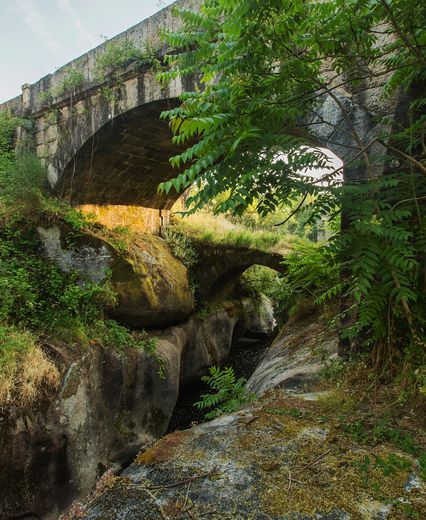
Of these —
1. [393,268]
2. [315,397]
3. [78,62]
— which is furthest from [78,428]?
[78,62]

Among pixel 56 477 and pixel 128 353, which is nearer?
pixel 56 477

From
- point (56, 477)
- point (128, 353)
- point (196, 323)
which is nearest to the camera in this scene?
point (56, 477)

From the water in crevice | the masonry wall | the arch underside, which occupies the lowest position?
the water in crevice

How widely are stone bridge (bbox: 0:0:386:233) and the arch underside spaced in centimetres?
2

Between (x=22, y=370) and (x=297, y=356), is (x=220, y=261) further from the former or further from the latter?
(x=22, y=370)

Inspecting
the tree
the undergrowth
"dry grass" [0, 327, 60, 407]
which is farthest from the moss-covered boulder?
the tree

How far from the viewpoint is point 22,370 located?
16.0 ft

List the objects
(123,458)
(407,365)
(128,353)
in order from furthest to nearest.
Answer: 1. (128,353)
2. (123,458)
3. (407,365)

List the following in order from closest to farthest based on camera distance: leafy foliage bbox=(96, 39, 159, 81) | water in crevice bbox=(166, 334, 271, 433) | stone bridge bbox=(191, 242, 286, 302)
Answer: leafy foliage bbox=(96, 39, 159, 81) < water in crevice bbox=(166, 334, 271, 433) < stone bridge bbox=(191, 242, 286, 302)

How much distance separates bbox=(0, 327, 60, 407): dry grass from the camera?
15.3 ft

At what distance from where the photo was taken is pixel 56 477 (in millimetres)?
4941

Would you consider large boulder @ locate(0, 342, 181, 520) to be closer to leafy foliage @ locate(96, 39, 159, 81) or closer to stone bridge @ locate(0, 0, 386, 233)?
stone bridge @ locate(0, 0, 386, 233)

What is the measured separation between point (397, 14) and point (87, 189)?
727 cm

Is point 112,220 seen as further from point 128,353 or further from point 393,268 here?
point 393,268
